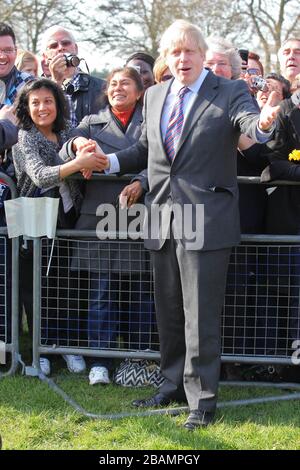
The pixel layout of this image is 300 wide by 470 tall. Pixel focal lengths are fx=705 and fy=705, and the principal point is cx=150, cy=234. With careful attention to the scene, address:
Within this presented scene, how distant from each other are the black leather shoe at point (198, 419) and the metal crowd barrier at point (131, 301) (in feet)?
2.32

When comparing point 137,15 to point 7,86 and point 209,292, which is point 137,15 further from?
point 209,292

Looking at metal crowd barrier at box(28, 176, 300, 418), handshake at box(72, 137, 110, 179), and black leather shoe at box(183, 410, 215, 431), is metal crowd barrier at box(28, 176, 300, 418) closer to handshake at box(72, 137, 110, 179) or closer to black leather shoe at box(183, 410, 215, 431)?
handshake at box(72, 137, 110, 179)

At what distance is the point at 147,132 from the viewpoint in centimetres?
450

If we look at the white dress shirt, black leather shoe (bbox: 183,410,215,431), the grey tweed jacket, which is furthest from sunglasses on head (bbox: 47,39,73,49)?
black leather shoe (bbox: 183,410,215,431)

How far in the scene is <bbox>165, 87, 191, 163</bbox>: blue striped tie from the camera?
4.27m

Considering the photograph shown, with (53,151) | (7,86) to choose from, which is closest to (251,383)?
(53,151)

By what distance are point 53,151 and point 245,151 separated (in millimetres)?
1401

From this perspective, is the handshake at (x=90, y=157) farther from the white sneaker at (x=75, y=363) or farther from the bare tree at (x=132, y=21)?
the bare tree at (x=132, y=21)

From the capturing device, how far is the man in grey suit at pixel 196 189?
4172 mm

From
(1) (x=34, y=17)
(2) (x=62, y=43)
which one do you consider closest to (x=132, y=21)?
(1) (x=34, y=17)

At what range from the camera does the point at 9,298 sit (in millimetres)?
5426

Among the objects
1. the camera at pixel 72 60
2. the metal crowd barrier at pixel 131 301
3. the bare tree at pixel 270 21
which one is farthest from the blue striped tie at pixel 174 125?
the bare tree at pixel 270 21
